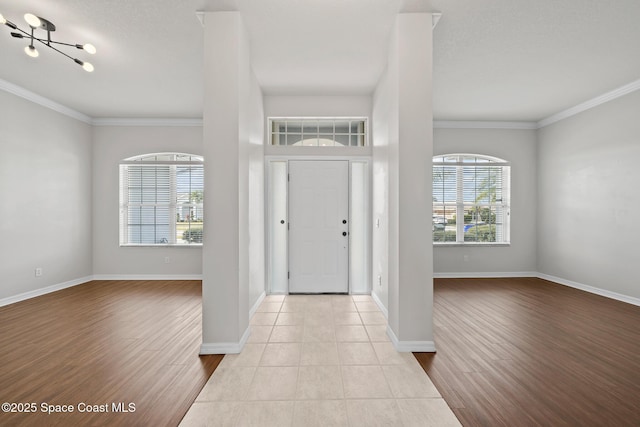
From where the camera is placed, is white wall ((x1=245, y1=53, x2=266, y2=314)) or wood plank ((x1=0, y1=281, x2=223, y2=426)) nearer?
wood plank ((x1=0, y1=281, x2=223, y2=426))

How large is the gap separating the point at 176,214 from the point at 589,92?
23.2 ft

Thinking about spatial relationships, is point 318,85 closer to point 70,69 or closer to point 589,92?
point 70,69

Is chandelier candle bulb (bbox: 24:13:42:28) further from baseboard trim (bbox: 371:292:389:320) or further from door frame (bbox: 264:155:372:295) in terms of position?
baseboard trim (bbox: 371:292:389:320)

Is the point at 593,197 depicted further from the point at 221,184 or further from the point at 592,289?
the point at 221,184

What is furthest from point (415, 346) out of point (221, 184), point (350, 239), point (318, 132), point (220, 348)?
point (318, 132)

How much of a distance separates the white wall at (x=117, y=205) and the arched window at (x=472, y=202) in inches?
185

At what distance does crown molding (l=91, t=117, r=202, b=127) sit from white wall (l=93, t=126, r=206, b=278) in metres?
0.06

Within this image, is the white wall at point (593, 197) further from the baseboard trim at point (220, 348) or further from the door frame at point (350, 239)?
the baseboard trim at point (220, 348)

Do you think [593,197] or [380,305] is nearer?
[380,305]

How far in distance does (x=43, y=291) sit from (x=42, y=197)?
1.44 meters

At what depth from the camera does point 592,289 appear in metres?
4.61

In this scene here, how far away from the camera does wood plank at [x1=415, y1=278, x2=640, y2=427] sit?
186 cm

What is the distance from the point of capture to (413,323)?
268 cm

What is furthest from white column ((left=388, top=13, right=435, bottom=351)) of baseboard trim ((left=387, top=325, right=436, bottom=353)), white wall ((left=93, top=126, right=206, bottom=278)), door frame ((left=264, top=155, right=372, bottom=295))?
white wall ((left=93, top=126, right=206, bottom=278))
